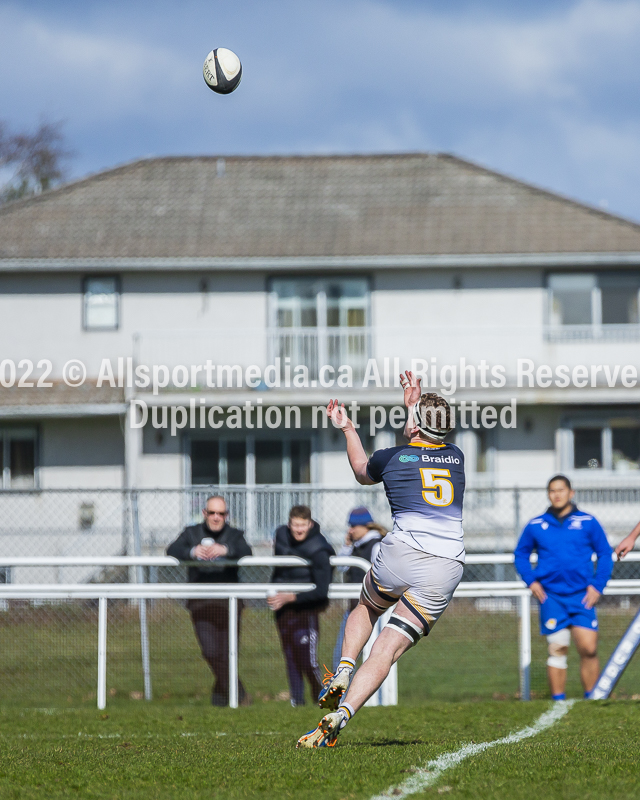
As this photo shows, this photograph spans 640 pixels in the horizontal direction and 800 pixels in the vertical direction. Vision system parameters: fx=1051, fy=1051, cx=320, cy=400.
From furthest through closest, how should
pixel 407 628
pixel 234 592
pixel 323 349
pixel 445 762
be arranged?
pixel 323 349, pixel 234 592, pixel 407 628, pixel 445 762

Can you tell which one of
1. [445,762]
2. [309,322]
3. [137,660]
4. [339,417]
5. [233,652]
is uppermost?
[309,322]

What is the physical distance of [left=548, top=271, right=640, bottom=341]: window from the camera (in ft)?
78.2

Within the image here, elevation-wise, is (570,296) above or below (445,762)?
above

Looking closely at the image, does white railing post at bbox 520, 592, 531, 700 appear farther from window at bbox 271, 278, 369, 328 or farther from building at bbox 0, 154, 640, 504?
window at bbox 271, 278, 369, 328

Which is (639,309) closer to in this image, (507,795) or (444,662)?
(444,662)

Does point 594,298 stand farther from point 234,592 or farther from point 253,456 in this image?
point 234,592

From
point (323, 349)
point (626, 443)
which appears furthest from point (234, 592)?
point (626, 443)

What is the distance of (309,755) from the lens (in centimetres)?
519

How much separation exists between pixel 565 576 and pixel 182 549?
3463 mm

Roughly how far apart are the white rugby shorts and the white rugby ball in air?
7459 mm

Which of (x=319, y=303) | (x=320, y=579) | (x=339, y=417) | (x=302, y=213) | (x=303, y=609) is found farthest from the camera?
(x=302, y=213)

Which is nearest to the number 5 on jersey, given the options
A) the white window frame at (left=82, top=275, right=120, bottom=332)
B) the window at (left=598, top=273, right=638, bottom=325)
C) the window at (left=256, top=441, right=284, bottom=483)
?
the window at (left=256, top=441, right=284, bottom=483)

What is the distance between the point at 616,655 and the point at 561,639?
19.7 inches

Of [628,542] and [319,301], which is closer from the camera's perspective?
[628,542]
